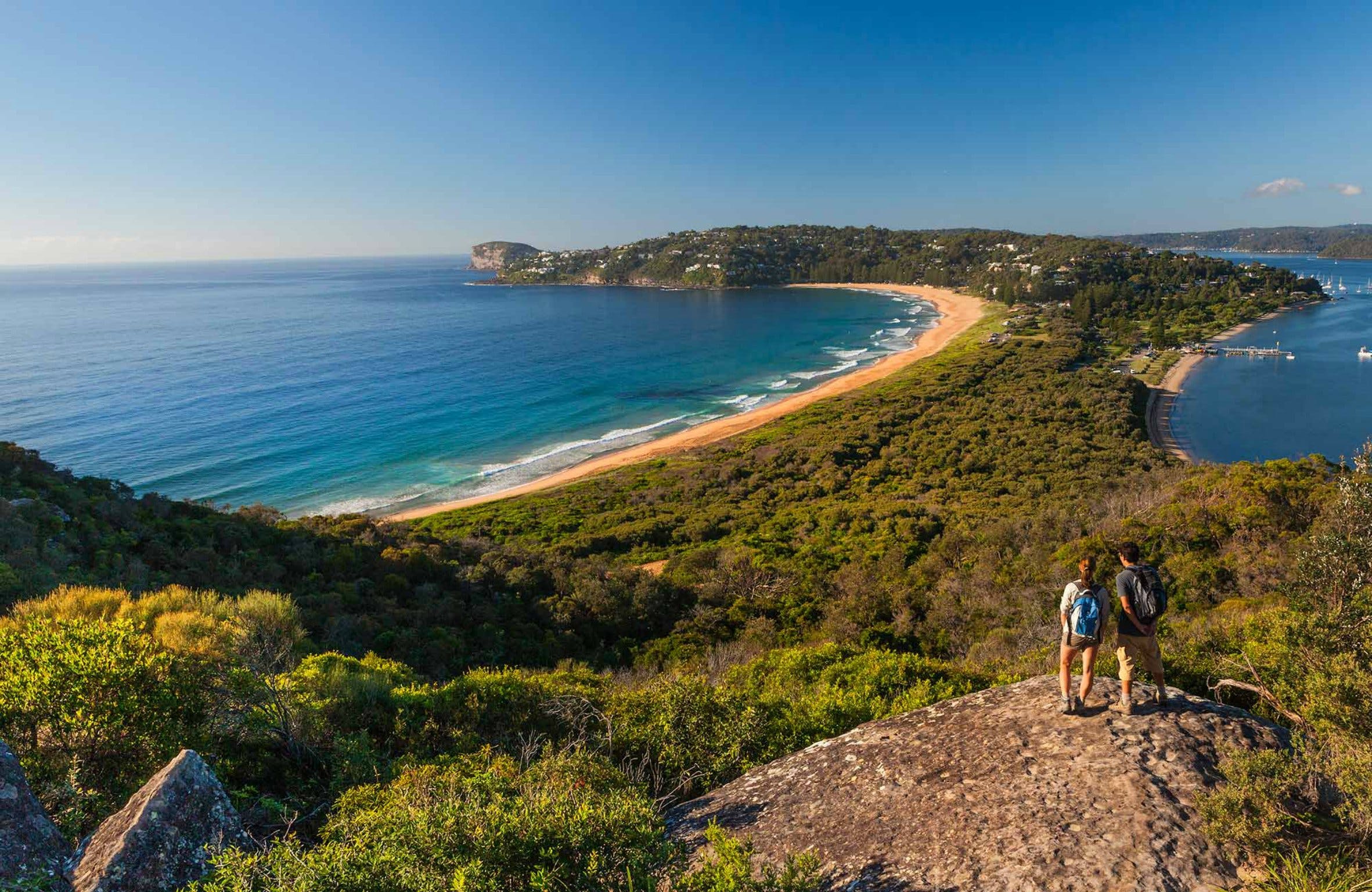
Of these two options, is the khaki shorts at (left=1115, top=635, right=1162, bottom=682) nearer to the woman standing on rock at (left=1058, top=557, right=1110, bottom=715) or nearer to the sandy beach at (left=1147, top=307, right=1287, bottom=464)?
the woman standing on rock at (left=1058, top=557, right=1110, bottom=715)

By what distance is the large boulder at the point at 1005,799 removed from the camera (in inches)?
168

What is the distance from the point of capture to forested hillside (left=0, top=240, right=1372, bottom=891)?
420 cm

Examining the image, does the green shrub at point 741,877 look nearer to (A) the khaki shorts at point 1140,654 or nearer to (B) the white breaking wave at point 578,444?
(A) the khaki shorts at point 1140,654

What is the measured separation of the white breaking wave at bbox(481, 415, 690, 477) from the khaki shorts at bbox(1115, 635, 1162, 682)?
38.1m

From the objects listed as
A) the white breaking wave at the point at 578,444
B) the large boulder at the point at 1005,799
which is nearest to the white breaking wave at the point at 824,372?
the white breaking wave at the point at 578,444

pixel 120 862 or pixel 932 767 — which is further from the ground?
pixel 120 862

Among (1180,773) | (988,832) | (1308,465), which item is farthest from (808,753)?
(1308,465)

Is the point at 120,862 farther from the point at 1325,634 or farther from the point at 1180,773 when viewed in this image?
the point at 1325,634

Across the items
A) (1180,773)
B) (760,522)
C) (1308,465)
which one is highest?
(1180,773)

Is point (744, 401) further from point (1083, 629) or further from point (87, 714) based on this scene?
point (87, 714)

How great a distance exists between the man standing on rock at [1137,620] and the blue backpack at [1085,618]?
0.26 metres

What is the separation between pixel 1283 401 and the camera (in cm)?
4741

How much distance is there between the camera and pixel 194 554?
48.2 feet

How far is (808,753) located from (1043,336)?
79545mm
